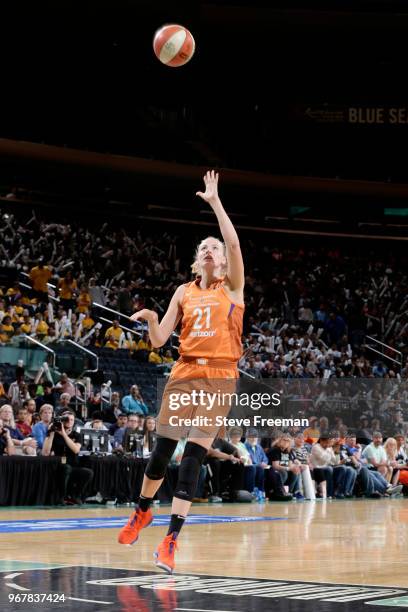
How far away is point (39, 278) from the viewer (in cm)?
2405

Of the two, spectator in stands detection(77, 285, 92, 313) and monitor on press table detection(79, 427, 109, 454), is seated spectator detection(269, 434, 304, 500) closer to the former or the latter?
monitor on press table detection(79, 427, 109, 454)

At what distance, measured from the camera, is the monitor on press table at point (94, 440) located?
1591 centimetres

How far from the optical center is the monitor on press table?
15.9 metres

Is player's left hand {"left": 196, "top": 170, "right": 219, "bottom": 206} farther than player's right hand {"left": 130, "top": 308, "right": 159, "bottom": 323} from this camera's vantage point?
Yes

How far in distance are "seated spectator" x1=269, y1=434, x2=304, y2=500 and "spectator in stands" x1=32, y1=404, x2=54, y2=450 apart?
479cm

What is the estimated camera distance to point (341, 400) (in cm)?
2347

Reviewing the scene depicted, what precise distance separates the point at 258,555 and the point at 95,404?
1117 cm

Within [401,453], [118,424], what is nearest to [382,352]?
[401,453]

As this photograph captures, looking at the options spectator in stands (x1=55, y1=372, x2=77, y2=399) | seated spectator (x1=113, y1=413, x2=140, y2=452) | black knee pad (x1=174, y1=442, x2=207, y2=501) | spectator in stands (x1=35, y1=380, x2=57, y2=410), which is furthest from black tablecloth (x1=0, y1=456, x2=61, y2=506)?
black knee pad (x1=174, y1=442, x2=207, y2=501)

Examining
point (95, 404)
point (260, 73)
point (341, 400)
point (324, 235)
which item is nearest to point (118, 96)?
point (260, 73)

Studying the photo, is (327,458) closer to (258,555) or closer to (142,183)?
(258,555)

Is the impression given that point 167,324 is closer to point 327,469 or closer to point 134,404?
point 134,404

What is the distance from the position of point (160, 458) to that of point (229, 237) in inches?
63.4

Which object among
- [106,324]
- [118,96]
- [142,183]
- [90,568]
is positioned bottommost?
[90,568]
